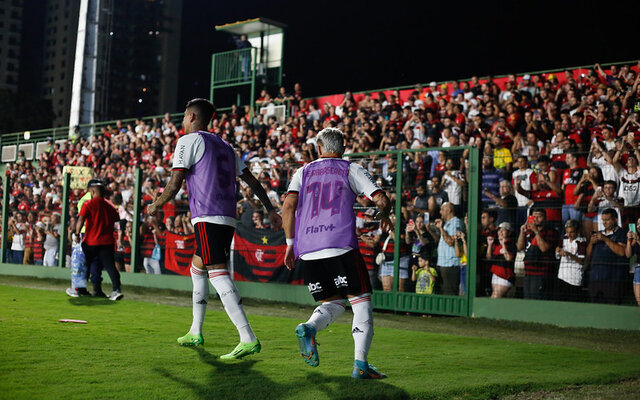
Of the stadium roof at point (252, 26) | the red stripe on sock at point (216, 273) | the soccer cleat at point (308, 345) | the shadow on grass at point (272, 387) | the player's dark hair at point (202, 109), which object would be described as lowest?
the shadow on grass at point (272, 387)

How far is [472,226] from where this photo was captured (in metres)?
11.1

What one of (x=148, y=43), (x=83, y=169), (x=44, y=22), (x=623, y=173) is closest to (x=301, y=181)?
(x=623, y=173)

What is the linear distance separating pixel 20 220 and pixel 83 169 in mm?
2346

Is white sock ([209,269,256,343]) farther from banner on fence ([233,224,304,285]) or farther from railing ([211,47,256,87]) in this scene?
railing ([211,47,256,87])

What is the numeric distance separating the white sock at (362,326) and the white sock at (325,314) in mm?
170

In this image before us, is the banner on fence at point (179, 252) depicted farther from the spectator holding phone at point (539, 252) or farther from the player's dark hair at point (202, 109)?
the player's dark hair at point (202, 109)

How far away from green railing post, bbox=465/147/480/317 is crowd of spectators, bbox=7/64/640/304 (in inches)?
4.2

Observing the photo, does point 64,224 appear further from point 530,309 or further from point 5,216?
point 530,309

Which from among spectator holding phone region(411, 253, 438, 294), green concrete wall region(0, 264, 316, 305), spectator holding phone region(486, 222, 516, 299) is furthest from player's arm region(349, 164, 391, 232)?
green concrete wall region(0, 264, 316, 305)

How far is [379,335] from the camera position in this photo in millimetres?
8445

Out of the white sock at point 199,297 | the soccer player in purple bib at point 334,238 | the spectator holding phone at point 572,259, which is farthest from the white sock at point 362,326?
the spectator holding phone at point 572,259

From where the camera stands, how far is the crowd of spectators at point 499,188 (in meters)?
10.0

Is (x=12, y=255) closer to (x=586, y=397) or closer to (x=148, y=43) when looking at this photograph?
(x=586, y=397)

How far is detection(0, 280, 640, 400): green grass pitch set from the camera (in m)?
4.83
